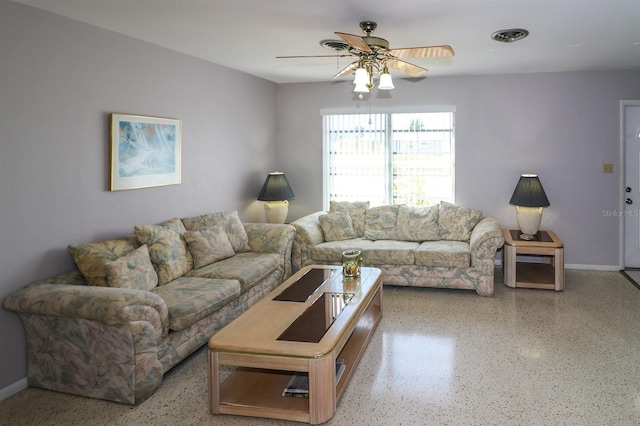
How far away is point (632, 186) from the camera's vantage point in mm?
5812

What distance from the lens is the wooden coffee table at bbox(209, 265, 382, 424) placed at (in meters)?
2.58

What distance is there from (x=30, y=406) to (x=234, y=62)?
11.9ft

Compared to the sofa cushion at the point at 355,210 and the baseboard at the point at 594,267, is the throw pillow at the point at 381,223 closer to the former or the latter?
the sofa cushion at the point at 355,210

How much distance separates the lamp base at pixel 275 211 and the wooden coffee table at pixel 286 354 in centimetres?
256

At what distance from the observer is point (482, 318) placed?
14.1 ft

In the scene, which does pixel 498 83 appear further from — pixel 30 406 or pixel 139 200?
pixel 30 406

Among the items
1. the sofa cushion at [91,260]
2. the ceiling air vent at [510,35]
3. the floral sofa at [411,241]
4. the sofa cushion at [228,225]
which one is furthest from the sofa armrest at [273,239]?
the ceiling air vent at [510,35]

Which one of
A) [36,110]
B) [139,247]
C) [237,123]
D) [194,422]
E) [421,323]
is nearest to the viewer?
[194,422]

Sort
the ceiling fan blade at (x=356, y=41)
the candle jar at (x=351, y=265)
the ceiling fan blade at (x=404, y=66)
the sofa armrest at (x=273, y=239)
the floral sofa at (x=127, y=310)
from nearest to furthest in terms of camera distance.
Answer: the floral sofa at (x=127, y=310) < the ceiling fan blade at (x=356, y=41) < the ceiling fan blade at (x=404, y=66) < the candle jar at (x=351, y=265) < the sofa armrest at (x=273, y=239)

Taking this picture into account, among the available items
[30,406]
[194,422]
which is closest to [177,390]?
[194,422]

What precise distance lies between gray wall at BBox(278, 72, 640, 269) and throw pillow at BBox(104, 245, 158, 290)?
3.88 metres

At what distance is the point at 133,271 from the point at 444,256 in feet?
9.86

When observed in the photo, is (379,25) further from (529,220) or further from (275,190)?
(529,220)

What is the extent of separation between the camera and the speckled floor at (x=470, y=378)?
107 inches
